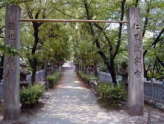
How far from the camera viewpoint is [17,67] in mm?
6234

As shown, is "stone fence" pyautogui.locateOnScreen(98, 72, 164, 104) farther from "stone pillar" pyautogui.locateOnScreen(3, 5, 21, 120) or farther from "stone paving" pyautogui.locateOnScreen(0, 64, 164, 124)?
"stone pillar" pyautogui.locateOnScreen(3, 5, 21, 120)

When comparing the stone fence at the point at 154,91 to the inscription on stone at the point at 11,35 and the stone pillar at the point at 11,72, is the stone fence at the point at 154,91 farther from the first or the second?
the inscription on stone at the point at 11,35

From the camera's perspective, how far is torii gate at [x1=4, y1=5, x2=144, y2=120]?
6.11 meters

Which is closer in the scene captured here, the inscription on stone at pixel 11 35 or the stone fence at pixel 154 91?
the inscription on stone at pixel 11 35

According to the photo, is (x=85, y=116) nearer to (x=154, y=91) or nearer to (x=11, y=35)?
(x=154, y=91)

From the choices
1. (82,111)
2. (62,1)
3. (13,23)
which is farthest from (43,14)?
(82,111)

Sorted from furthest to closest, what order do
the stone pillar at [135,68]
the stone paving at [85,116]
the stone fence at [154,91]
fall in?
the stone fence at [154,91], the stone pillar at [135,68], the stone paving at [85,116]

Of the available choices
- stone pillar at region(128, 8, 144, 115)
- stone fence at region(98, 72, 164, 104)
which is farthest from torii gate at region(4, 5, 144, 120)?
stone fence at region(98, 72, 164, 104)

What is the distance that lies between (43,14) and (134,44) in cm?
608

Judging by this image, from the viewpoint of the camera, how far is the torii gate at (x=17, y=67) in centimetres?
611

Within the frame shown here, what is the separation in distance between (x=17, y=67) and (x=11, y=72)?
26cm

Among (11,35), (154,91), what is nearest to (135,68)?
(154,91)

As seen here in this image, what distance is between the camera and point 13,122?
19.2 ft

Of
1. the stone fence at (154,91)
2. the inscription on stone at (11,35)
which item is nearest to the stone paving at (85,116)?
the stone fence at (154,91)
